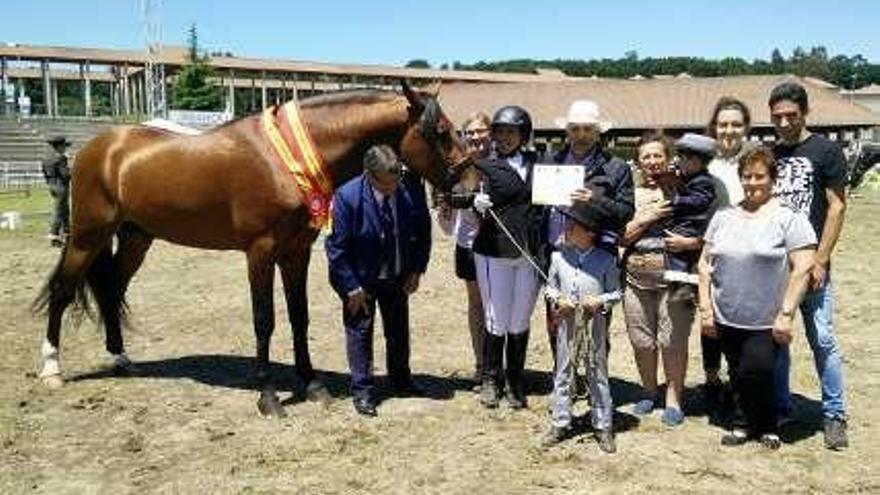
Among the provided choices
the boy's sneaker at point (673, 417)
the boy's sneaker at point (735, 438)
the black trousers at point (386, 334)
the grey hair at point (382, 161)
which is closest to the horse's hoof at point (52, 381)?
the black trousers at point (386, 334)

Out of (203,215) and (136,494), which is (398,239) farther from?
(136,494)

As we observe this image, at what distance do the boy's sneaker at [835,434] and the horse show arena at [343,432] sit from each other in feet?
0.23

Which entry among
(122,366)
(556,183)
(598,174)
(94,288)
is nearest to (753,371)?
(598,174)

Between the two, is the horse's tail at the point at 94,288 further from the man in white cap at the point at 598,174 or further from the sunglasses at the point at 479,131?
the man in white cap at the point at 598,174

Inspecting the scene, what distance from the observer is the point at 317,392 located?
6266 millimetres

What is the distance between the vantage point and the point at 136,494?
4699mm

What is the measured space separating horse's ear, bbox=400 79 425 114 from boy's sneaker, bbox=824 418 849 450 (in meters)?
3.04

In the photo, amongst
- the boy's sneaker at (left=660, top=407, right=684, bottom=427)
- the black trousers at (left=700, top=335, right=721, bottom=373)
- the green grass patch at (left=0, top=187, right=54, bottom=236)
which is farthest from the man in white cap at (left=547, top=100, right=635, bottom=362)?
the green grass patch at (left=0, top=187, right=54, bottom=236)

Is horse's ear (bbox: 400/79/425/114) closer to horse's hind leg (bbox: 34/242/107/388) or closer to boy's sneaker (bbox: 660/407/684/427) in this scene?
boy's sneaker (bbox: 660/407/684/427)

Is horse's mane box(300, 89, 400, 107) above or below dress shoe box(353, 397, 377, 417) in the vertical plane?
above

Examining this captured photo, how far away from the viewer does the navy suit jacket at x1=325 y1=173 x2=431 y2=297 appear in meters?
5.78

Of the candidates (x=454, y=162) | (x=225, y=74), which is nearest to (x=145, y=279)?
(x=454, y=162)

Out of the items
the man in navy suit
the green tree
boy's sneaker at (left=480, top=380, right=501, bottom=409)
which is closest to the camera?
the man in navy suit

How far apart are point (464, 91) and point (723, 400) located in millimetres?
54257
